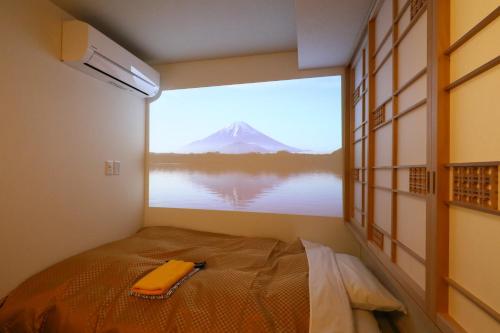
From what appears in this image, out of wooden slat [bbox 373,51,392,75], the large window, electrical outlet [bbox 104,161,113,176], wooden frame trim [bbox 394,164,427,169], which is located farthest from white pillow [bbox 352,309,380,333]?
electrical outlet [bbox 104,161,113,176]

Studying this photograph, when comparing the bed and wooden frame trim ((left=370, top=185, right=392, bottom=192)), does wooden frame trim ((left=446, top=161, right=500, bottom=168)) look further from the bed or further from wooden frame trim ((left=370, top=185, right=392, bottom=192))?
the bed

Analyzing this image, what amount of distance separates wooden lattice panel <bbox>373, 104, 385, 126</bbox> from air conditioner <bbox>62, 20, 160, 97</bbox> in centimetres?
205

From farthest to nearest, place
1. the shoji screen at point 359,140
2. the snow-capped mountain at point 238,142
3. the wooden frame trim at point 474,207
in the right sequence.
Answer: the snow-capped mountain at point 238,142, the shoji screen at point 359,140, the wooden frame trim at point 474,207

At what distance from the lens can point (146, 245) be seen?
80.2 inches

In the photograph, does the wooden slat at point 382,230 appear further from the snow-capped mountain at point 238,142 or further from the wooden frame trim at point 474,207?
the snow-capped mountain at point 238,142

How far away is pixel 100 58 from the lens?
1.82 meters

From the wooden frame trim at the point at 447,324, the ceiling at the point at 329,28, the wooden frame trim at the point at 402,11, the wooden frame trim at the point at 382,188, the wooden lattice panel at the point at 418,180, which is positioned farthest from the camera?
the ceiling at the point at 329,28

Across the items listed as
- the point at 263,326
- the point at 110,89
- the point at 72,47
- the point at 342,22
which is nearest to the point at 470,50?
the point at 342,22

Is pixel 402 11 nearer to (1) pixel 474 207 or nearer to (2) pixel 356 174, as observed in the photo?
(1) pixel 474 207

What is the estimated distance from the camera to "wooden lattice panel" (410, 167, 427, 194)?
2.78 ft

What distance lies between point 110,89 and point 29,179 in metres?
1.04

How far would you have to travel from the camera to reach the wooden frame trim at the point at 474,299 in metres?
0.55

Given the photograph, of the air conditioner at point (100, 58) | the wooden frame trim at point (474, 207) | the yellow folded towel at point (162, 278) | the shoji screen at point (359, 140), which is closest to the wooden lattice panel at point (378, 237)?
the shoji screen at point (359, 140)

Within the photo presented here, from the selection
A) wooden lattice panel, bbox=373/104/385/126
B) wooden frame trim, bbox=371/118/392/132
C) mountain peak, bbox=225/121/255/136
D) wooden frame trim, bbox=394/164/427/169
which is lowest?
wooden frame trim, bbox=394/164/427/169
